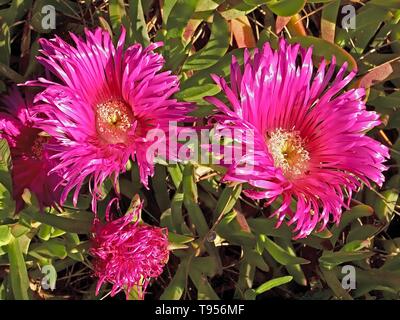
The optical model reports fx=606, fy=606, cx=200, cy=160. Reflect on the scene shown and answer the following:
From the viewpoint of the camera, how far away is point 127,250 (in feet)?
2.83

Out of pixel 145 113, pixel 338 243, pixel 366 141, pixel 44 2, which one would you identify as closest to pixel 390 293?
pixel 338 243

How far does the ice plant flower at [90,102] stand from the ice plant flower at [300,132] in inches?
3.8

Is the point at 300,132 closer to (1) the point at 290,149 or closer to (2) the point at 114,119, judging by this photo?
(1) the point at 290,149

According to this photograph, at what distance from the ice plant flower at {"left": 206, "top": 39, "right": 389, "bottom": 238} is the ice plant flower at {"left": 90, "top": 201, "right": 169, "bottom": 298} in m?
0.16

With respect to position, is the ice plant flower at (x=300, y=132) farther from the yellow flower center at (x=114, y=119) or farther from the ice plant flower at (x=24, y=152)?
the ice plant flower at (x=24, y=152)

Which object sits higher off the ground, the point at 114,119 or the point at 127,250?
the point at 114,119

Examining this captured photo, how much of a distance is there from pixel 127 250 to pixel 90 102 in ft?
0.79

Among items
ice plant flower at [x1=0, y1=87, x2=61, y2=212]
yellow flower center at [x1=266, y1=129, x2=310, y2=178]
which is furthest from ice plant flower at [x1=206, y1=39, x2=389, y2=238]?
ice plant flower at [x1=0, y1=87, x2=61, y2=212]

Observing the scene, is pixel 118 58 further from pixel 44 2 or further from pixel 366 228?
pixel 366 228

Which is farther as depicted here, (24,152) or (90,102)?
(24,152)

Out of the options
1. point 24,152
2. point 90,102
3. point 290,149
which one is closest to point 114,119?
A: point 90,102

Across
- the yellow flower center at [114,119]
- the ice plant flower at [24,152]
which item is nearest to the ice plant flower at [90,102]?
the yellow flower center at [114,119]

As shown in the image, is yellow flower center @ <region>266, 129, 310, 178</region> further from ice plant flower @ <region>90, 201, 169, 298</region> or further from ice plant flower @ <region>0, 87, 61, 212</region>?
ice plant flower @ <region>0, 87, 61, 212</region>

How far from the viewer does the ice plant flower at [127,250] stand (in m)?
0.86
